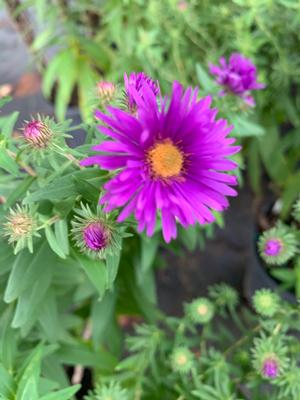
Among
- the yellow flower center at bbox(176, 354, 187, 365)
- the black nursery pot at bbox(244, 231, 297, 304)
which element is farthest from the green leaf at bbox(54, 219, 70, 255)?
the black nursery pot at bbox(244, 231, 297, 304)

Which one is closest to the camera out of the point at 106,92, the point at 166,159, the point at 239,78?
the point at 166,159

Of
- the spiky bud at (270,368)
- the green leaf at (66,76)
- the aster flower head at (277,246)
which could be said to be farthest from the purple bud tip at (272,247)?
the green leaf at (66,76)

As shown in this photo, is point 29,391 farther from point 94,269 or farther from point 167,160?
point 167,160

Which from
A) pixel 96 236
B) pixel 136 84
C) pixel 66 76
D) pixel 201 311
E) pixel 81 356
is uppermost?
pixel 66 76

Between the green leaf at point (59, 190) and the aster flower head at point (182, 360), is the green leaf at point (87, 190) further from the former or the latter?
the aster flower head at point (182, 360)

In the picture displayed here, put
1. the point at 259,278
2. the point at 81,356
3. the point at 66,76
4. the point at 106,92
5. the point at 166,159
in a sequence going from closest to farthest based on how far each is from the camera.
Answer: the point at 166,159, the point at 106,92, the point at 81,356, the point at 259,278, the point at 66,76

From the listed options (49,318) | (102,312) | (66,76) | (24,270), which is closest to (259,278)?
(102,312)

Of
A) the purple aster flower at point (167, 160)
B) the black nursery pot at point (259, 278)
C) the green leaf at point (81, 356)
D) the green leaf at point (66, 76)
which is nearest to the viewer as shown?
the purple aster flower at point (167, 160)
